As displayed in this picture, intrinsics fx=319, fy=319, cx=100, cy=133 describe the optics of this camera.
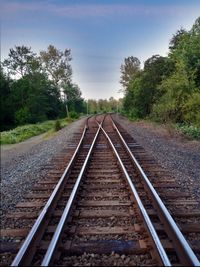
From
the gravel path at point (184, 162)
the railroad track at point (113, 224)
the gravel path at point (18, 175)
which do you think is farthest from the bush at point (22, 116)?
the railroad track at point (113, 224)

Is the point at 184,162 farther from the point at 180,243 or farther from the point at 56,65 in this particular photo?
the point at 56,65

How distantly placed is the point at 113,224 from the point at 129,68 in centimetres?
6047

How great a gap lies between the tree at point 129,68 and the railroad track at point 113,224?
55.1 metres

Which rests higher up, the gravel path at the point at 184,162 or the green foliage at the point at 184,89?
the green foliage at the point at 184,89

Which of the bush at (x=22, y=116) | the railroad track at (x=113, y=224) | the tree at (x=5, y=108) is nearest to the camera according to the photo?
the railroad track at (x=113, y=224)

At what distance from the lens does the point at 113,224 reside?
15.5 feet

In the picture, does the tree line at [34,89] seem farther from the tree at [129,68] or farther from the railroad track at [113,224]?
the railroad track at [113,224]

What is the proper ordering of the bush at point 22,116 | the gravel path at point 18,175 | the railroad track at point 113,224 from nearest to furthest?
the railroad track at point 113,224
the gravel path at point 18,175
the bush at point 22,116

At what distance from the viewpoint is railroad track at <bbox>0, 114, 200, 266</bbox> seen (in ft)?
12.0

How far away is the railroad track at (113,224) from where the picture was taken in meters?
3.67

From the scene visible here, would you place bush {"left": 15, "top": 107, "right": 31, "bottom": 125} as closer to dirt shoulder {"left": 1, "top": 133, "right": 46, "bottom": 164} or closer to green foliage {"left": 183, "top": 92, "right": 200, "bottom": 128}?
dirt shoulder {"left": 1, "top": 133, "right": 46, "bottom": 164}

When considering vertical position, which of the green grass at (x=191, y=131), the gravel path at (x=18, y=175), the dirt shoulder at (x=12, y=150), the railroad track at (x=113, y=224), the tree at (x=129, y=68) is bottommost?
the dirt shoulder at (x=12, y=150)

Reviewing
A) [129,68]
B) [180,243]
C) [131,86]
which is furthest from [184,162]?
[129,68]

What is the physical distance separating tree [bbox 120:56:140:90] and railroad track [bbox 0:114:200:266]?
5512 cm
